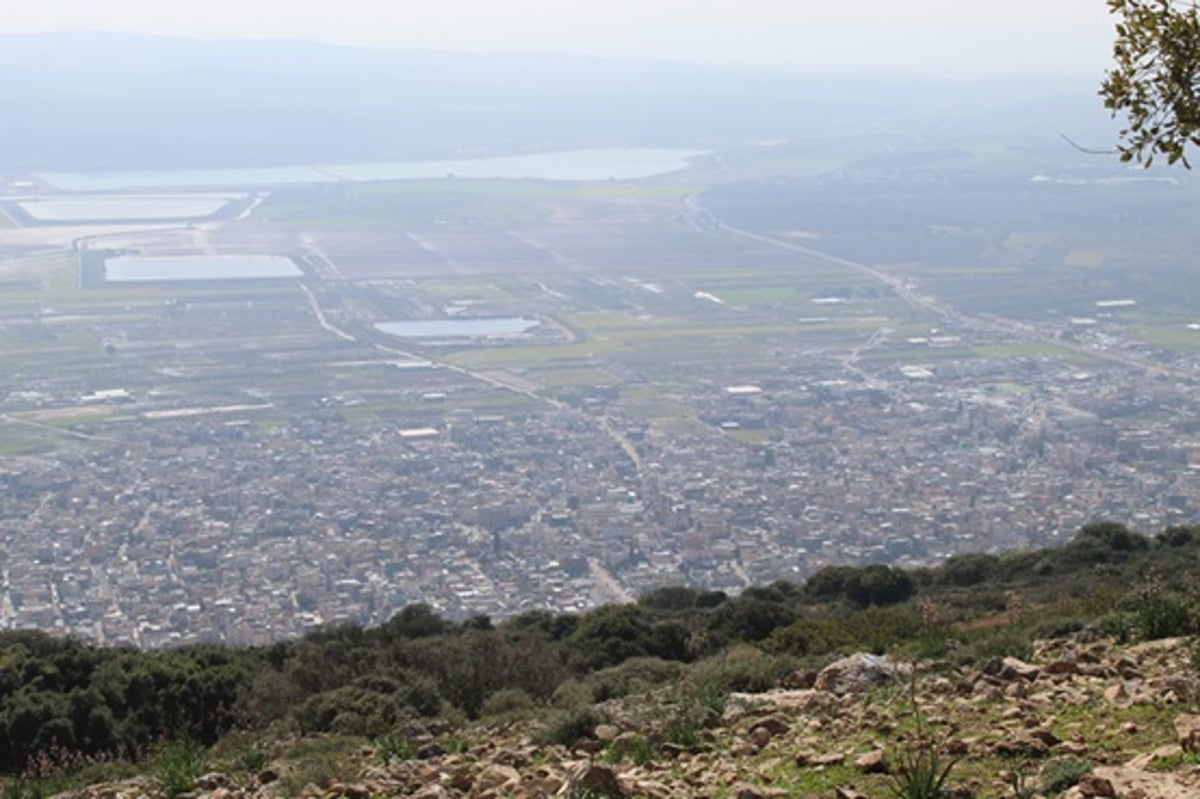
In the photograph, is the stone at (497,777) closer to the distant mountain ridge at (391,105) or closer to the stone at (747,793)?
the stone at (747,793)

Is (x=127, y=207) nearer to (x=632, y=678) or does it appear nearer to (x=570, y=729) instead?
(x=632, y=678)

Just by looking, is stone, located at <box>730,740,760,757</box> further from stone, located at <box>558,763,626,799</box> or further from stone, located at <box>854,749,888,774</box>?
stone, located at <box>558,763,626,799</box>

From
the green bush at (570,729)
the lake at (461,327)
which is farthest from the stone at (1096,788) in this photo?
the lake at (461,327)

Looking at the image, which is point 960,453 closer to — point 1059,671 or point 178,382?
point 178,382

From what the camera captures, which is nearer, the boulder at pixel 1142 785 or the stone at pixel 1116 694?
the boulder at pixel 1142 785

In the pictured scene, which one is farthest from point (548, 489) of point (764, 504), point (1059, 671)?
point (1059, 671)

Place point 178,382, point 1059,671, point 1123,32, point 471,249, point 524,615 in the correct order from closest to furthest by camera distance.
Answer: point 1123,32 < point 1059,671 < point 524,615 < point 178,382 < point 471,249
